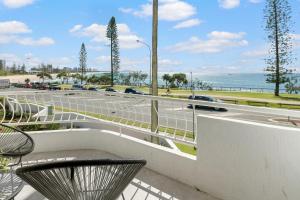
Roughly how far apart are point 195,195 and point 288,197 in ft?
3.14

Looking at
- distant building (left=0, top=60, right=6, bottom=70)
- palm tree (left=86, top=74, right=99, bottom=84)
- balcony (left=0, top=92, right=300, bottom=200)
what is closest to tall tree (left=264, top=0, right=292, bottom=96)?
balcony (left=0, top=92, right=300, bottom=200)

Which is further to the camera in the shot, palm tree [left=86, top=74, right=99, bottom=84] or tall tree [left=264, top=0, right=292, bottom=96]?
palm tree [left=86, top=74, right=99, bottom=84]

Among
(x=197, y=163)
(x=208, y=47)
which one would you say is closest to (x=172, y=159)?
(x=197, y=163)

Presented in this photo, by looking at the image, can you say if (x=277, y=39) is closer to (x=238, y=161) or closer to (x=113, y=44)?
(x=113, y=44)

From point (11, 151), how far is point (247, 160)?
2036mm

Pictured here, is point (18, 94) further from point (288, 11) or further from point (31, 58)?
point (31, 58)

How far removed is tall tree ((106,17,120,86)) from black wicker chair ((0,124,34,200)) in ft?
112

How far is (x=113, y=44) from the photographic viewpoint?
38000 millimetres

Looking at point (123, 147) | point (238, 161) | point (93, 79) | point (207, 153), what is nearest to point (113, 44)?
point (93, 79)

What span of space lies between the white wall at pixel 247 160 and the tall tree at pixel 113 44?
34.6 metres

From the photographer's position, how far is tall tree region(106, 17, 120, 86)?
3666 centimetres

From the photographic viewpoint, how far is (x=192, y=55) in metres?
59.6

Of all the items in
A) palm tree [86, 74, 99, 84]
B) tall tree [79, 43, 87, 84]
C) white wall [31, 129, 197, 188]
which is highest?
tall tree [79, 43, 87, 84]

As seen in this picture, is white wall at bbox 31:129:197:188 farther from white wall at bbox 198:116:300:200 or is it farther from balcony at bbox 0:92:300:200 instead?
white wall at bbox 198:116:300:200
